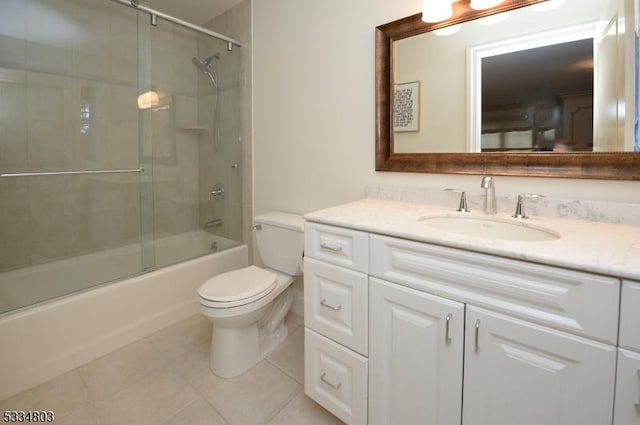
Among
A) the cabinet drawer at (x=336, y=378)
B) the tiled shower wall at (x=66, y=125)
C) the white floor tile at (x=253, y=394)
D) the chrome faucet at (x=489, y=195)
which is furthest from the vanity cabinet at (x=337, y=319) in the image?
the tiled shower wall at (x=66, y=125)

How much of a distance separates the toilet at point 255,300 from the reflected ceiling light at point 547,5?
1.38 metres

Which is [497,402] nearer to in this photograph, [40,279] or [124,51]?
[40,279]

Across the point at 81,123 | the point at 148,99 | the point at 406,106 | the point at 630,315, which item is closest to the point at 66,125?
the point at 81,123

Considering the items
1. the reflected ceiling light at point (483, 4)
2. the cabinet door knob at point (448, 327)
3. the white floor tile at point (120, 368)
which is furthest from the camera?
the white floor tile at point (120, 368)

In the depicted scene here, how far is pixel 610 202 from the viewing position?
1.11m

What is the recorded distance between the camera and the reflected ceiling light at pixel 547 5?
1191 millimetres

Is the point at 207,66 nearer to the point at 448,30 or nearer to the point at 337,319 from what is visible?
the point at 448,30

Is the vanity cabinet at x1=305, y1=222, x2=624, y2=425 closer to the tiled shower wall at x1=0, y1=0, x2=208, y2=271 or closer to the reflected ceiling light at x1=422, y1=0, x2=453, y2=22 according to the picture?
the reflected ceiling light at x1=422, y1=0, x2=453, y2=22

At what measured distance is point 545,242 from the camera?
90 cm

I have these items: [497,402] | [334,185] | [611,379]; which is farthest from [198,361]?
[611,379]

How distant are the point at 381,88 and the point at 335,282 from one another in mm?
1008

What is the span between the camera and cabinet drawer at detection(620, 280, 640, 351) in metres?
0.69

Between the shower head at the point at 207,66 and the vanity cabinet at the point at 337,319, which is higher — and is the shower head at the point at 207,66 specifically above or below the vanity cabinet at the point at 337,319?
above

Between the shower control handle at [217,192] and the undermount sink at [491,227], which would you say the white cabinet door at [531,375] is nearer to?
the undermount sink at [491,227]
